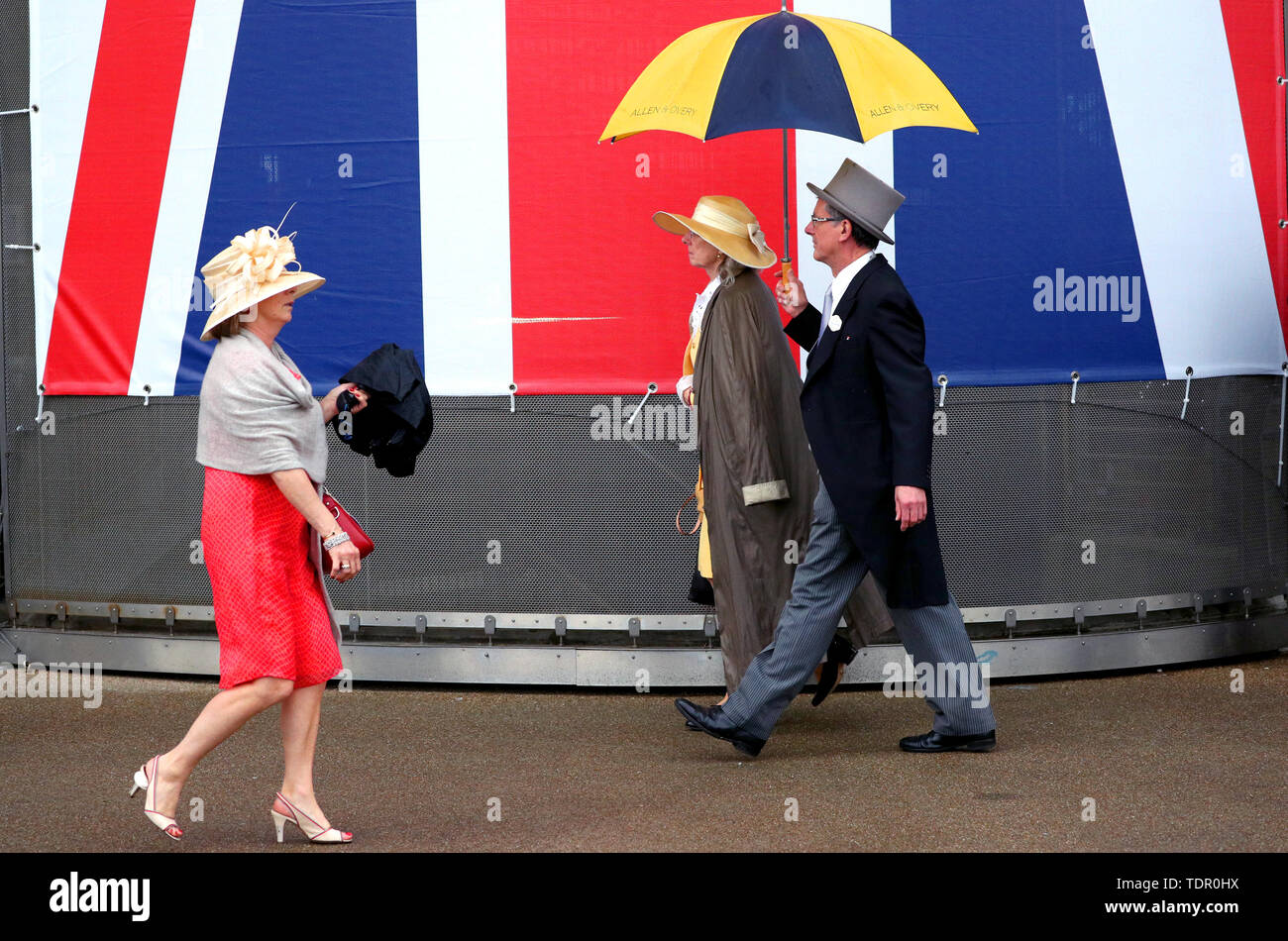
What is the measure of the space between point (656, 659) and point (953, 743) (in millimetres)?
1470

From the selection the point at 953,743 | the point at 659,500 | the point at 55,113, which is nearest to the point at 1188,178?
the point at 659,500

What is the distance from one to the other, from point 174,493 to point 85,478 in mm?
466

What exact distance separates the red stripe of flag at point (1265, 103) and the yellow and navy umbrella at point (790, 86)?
194 centimetres

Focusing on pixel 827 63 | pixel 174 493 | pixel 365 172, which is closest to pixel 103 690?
pixel 174 493

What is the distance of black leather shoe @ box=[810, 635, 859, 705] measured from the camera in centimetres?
556

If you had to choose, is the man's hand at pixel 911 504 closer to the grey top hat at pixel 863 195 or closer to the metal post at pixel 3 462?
the grey top hat at pixel 863 195

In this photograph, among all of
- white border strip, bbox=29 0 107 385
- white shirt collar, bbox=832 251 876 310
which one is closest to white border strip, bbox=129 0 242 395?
white border strip, bbox=29 0 107 385

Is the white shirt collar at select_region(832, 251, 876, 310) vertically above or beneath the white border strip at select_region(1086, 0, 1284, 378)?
beneath

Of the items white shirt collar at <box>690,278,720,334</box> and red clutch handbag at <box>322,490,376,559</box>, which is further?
white shirt collar at <box>690,278,720,334</box>

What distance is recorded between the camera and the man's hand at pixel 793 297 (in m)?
5.53

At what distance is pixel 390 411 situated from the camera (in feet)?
14.0

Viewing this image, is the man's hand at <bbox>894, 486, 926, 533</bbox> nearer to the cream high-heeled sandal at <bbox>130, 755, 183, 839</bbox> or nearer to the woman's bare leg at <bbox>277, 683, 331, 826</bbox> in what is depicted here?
the woman's bare leg at <bbox>277, 683, 331, 826</bbox>

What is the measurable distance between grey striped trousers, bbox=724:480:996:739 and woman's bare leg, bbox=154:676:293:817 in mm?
1745

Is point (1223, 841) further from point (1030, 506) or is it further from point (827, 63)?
point (827, 63)
